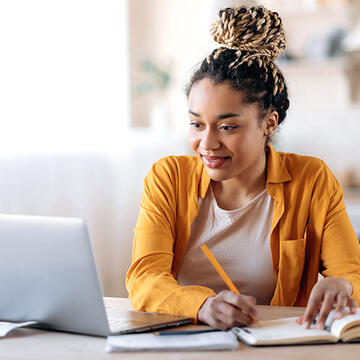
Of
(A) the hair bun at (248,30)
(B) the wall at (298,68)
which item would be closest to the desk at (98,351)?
(A) the hair bun at (248,30)

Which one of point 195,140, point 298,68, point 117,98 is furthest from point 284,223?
point 298,68

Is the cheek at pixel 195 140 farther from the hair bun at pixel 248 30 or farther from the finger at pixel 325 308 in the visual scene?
the finger at pixel 325 308

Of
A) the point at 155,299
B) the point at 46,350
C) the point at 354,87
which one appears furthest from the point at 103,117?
the point at 46,350

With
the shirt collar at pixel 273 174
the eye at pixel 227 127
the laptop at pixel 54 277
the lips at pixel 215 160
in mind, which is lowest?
the laptop at pixel 54 277

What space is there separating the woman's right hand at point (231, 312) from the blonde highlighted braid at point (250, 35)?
69cm

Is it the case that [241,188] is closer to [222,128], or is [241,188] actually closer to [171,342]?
[222,128]

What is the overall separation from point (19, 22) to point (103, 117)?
1023 mm

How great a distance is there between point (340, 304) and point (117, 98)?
10.1ft

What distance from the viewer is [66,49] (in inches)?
Answer: 126

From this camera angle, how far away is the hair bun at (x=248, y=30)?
1601mm

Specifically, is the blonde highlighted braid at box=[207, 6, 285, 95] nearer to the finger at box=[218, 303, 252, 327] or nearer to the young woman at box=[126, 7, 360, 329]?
the young woman at box=[126, 7, 360, 329]

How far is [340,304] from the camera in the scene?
3.88 feet

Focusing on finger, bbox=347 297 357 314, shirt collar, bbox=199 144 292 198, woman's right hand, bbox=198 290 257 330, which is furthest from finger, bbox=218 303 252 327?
shirt collar, bbox=199 144 292 198

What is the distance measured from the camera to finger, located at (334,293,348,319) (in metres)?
1.16
